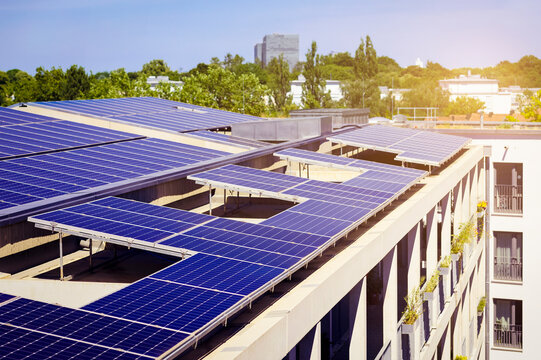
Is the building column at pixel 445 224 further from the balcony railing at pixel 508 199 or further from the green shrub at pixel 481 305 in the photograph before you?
the balcony railing at pixel 508 199

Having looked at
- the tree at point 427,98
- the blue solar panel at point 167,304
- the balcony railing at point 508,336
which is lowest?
the balcony railing at point 508,336

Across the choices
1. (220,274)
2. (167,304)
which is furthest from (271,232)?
(167,304)

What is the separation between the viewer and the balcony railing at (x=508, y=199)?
36.8m

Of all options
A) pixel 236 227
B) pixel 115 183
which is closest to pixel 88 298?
pixel 236 227

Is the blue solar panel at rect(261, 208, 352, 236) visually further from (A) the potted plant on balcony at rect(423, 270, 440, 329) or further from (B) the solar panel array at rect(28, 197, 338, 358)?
(A) the potted plant on balcony at rect(423, 270, 440, 329)

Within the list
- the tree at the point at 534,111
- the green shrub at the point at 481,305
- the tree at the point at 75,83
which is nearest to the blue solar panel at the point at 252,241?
the green shrub at the point at 481,305

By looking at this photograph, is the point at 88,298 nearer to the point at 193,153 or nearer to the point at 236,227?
the point at 236,227

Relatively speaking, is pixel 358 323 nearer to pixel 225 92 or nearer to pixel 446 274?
pixel 446 274

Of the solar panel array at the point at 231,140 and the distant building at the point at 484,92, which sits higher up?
the distant building at the point at 484,92

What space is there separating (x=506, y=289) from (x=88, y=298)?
28.7 metres

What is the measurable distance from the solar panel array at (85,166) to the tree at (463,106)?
111 metres

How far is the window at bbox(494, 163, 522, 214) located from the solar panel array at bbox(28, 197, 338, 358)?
A: 83.7ft

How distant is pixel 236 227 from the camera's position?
1449cm

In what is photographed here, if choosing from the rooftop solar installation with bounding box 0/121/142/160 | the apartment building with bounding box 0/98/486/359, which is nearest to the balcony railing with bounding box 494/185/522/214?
the apartment building with bounding box 0/98/486/359
